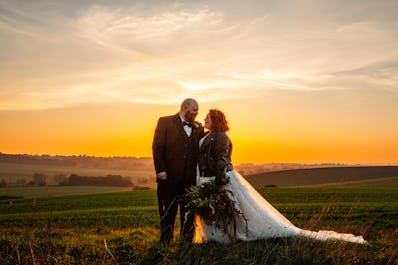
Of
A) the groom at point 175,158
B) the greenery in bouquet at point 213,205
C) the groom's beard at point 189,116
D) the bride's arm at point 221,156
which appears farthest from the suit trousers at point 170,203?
the groom's beard at point 189,116

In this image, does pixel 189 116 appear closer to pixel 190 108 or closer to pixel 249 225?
pixel 190 108

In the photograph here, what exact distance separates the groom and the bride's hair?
0.37 metres

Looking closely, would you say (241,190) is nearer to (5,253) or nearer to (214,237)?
(214,237)

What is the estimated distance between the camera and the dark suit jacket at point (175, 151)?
948cm

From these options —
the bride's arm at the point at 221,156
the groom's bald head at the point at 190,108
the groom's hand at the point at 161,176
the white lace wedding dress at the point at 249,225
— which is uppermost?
the groom's bald head at the point at 190,108

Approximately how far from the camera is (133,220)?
1772cm

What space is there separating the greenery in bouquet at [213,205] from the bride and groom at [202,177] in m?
0.09

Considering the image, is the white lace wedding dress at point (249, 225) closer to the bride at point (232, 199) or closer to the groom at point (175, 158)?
the bride at point (232, 199)

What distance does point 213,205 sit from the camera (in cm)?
886

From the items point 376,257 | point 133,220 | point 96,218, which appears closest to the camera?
point 376,257

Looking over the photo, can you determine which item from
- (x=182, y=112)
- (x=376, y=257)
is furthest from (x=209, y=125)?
(x=376, y=257)

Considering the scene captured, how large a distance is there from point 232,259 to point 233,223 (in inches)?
72.9

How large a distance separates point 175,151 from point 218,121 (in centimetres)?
113

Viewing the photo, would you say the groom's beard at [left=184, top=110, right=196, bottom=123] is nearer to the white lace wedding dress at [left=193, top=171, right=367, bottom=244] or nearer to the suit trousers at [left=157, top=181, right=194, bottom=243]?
the white lace wedding dress at [left=193, top=171, right=367, bottom=244]
